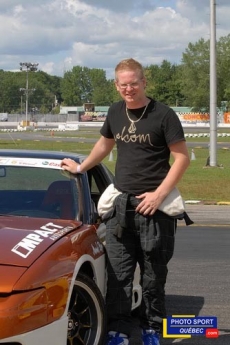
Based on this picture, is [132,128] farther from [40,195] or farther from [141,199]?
[40,195]

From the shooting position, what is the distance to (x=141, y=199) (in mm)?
4566

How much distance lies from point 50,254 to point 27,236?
286 millimetres

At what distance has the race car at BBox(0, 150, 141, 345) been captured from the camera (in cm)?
374

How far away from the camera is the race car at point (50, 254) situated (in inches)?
147

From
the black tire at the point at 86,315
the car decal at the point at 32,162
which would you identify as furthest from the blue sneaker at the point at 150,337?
the car decal at the point at 32,162

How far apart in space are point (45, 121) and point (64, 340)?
129m

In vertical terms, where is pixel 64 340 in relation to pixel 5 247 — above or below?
below

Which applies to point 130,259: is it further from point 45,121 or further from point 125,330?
point 45,121

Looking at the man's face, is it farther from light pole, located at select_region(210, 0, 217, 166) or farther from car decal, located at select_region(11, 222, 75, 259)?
light pole, located at select_region(210, 0, 217, 166)

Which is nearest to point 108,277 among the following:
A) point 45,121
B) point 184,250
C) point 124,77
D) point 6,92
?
point 124,77

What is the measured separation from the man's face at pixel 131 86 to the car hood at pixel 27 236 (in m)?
0.93

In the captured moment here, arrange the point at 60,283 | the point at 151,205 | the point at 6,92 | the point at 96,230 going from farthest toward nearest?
1. the point at 6,92
2. the point at 96,230
3. the point at 151,205
4. the point at 60,283

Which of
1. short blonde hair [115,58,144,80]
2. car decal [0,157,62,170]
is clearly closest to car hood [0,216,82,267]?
car decal [0,157,62,170]

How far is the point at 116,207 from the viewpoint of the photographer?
4629 mm
